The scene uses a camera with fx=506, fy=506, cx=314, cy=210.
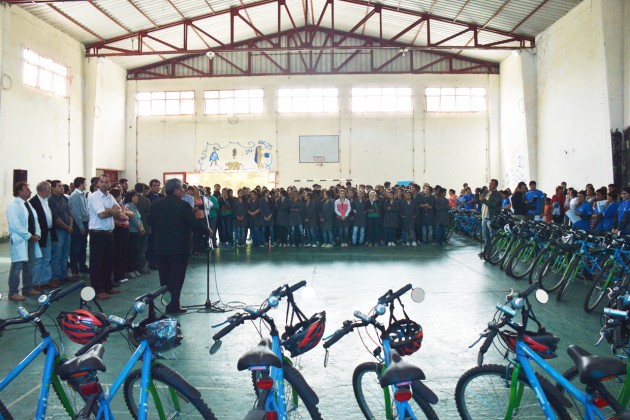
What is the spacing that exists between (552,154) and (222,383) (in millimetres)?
15706

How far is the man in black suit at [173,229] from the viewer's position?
598 centimetres

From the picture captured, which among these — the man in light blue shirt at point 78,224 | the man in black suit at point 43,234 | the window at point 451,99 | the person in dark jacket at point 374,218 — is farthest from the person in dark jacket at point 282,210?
the window at point 451,99

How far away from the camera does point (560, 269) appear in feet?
23.4

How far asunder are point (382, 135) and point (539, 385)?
63.6 ft

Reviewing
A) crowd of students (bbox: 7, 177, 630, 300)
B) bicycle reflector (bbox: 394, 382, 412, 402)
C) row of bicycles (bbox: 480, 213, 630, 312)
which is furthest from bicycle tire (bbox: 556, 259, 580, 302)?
bicycle reflector (bbox: 394, 382, 412, 402)

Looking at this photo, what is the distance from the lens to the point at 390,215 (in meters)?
13.4

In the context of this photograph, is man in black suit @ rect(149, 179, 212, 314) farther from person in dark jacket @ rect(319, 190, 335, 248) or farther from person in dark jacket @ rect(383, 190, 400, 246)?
person in dark jacket @ rect(383, 190, 400, 246)

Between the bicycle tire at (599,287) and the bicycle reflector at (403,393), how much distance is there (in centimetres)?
469

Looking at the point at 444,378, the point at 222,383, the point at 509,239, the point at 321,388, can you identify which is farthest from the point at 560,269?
the point at 222,383

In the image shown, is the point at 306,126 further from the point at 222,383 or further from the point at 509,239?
the point at 222,383

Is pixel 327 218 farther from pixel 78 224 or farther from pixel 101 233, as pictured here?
pixel 101 233

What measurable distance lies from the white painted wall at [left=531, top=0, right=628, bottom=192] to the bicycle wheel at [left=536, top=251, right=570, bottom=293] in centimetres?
707

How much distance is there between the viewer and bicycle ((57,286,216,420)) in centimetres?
246

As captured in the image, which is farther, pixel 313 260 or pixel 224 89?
pixel 224 89
